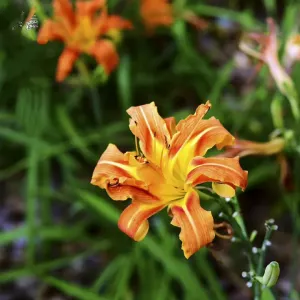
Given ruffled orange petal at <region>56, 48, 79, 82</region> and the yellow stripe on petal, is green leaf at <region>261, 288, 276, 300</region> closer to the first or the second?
the yellow stripe on petal

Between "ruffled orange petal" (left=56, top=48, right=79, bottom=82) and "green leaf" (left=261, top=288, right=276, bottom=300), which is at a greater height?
"ruffled orange petal" (left=56, top=48, right=79, bottom=82)

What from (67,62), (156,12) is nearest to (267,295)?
(67,62)

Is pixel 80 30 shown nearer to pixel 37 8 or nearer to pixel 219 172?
pixel 37 8

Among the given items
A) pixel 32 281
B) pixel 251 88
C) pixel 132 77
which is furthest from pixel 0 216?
pixel 251 88

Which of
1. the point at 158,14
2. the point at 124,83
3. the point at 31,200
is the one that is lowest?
the point at 31,200

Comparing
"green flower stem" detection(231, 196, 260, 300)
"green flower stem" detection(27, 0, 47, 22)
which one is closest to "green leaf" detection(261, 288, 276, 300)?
"green flower stem" detection(231, 196, 260, 300)

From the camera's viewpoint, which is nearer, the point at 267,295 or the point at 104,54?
the point at 267,295

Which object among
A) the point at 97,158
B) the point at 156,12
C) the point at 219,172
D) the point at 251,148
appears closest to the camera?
the point at 219,172

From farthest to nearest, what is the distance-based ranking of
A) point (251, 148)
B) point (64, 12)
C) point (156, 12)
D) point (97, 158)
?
point (156, 12) → point (97, 158) → point (64, 12) → point (251, 148)
